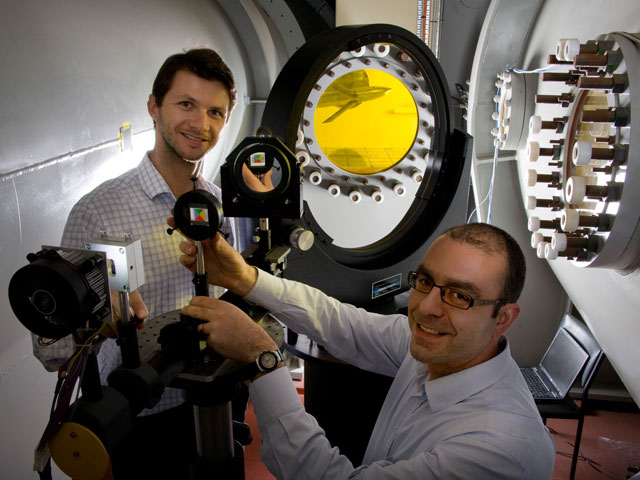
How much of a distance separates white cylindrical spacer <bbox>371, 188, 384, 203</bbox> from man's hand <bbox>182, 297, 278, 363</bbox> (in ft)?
3.41

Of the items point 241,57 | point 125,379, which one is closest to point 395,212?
point 241,57

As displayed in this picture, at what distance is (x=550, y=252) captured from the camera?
1596 mm

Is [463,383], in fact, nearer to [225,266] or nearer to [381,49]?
[225,266]

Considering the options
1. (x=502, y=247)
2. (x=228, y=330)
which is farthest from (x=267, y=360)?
(x=502, y=247)

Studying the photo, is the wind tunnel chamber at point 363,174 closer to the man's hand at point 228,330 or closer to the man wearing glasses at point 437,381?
the man wearing glasses at point 437,381

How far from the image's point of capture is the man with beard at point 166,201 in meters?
1.41

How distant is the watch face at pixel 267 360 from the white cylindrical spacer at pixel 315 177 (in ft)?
2.99

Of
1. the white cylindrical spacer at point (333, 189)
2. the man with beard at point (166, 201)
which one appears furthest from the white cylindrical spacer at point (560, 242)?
the man with beard at point (166, 201)

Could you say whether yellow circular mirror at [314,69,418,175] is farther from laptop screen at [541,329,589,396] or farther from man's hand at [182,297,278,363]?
laptop screen at [541,329,589,396]

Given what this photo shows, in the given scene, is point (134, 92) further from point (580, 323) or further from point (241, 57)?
point (580, 323)

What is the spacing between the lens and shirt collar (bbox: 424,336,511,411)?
1.16 metres

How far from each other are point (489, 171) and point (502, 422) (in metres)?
1.73

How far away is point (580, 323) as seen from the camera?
2.44 metres

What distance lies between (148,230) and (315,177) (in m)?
0.64
